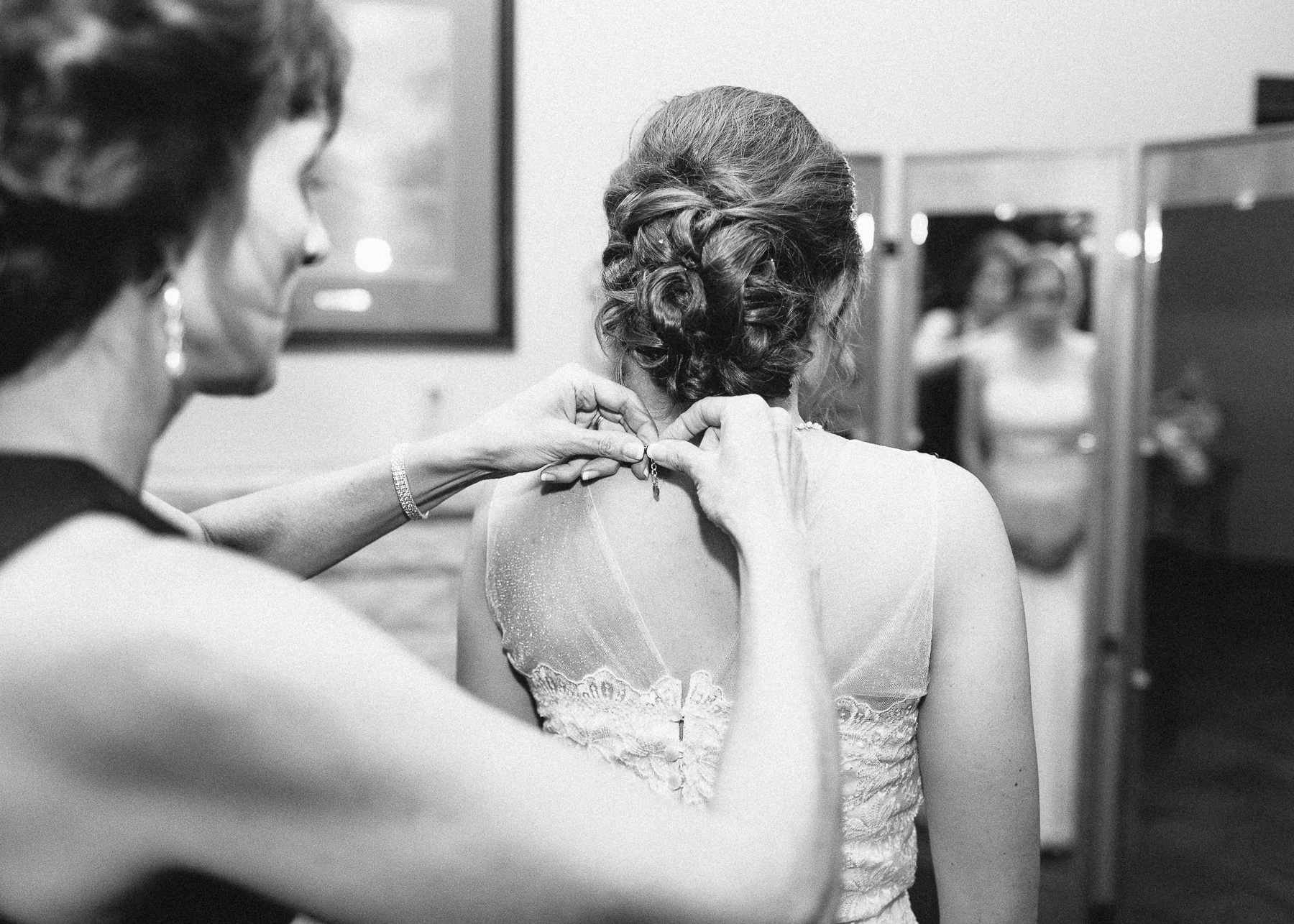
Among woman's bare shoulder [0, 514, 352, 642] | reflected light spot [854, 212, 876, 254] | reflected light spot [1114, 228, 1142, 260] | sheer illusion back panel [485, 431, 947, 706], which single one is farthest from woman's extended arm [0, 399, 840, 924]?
reflected light spot [1114, 228, 1142, 260]

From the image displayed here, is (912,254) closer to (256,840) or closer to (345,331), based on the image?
(345,331)

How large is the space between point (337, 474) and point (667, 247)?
53cm

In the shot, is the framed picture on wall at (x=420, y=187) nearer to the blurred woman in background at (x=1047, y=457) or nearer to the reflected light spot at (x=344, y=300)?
the reflected light spot at (x=344, y=300)

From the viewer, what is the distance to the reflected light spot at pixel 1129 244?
274cm

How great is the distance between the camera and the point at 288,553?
52.8 inches

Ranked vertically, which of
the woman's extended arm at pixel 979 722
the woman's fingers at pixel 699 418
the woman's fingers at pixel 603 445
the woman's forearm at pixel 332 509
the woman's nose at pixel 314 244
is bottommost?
the woman's extended arm at pixel 979 722

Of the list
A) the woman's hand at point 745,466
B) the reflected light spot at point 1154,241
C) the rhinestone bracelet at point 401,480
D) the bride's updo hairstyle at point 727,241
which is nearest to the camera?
the woman's hand at point 745,466

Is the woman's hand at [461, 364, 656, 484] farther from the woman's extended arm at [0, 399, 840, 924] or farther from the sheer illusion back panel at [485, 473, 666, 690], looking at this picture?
the woman's extended arm at [0, 399, 840, 924]

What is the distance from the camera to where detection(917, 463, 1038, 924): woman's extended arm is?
117 cm

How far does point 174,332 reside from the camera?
27.1 inches

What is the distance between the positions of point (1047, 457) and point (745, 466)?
2166 millimetres

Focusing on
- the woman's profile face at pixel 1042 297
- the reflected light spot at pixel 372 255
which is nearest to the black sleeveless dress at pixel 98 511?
the reflected light spot at pixel 372 255

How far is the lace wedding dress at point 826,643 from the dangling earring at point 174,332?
2.04 feet

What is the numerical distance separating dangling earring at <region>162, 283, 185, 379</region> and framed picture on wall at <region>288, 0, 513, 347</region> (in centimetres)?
198
